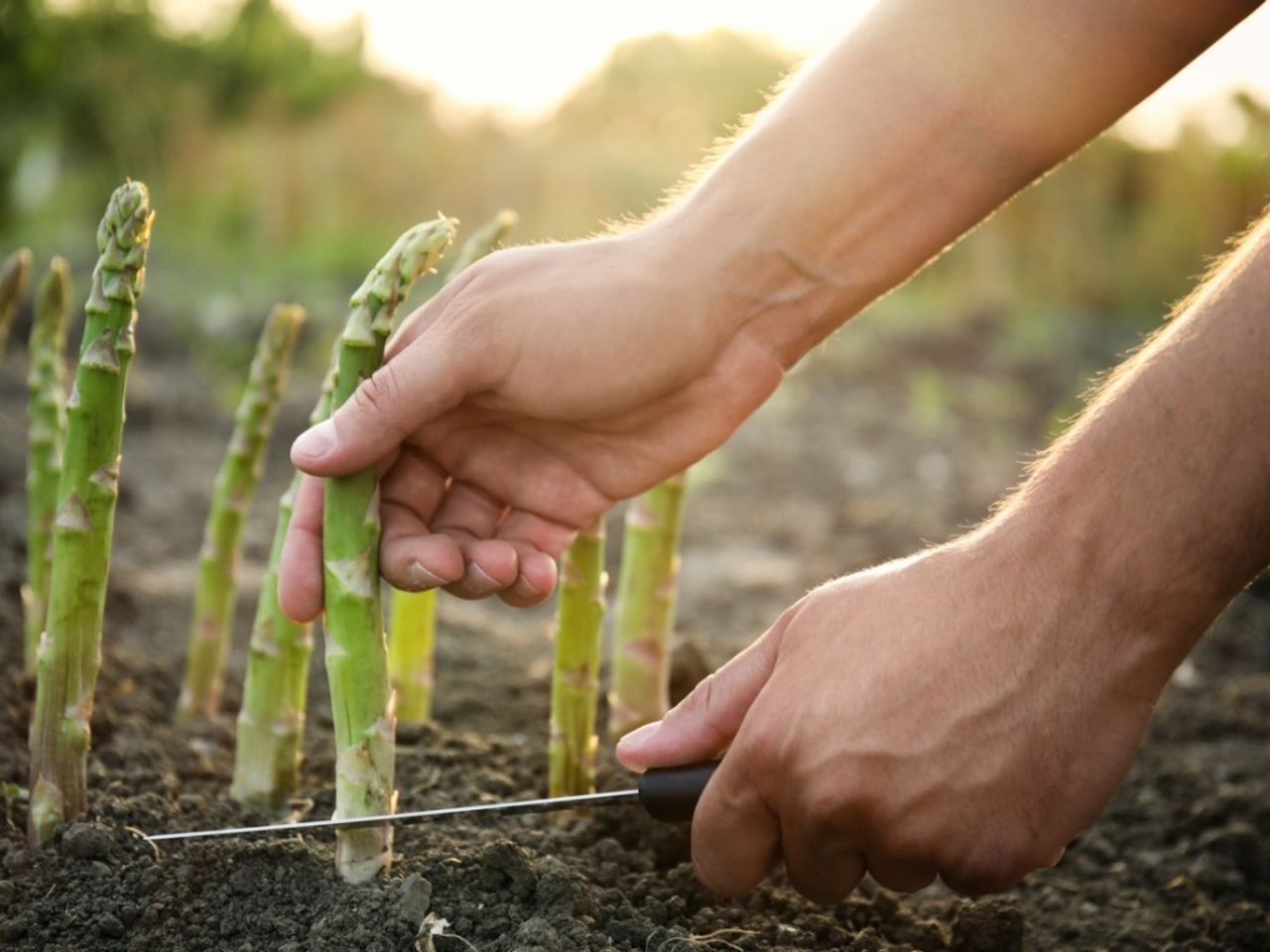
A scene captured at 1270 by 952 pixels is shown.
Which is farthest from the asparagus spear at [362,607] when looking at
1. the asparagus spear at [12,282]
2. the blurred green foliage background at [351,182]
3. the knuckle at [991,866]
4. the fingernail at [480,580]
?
the blurred green foliage background at [351,182]

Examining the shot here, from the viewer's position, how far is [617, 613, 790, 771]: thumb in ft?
6.38

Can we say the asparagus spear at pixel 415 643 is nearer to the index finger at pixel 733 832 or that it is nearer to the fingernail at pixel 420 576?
the fingernail at pixel 420 576

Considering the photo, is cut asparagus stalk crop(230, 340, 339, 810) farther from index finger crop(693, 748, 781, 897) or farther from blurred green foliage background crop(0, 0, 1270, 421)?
blurred green foliage background crop(0, 0, 1270, 421)

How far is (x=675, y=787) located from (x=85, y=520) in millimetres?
1084

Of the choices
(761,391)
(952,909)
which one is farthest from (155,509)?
(952,909)

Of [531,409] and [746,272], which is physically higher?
[746,272]

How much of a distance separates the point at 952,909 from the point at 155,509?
3.94 metres

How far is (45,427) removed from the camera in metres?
2.85

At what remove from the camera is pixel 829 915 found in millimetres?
2268

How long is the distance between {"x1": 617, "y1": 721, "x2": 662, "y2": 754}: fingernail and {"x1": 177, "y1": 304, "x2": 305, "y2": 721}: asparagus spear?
3.76 feet

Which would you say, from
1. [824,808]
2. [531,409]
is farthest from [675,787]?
[531,409]

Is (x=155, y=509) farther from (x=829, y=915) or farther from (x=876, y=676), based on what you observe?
(x=876, y=676)

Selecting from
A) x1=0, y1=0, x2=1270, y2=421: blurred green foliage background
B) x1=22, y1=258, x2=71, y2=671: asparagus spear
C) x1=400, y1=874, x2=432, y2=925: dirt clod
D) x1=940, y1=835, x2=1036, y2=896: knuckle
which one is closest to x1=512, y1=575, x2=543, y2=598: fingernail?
x1=400, y1=874, x2=432, y2=925: dirt clod

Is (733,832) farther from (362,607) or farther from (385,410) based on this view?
(385,410)
